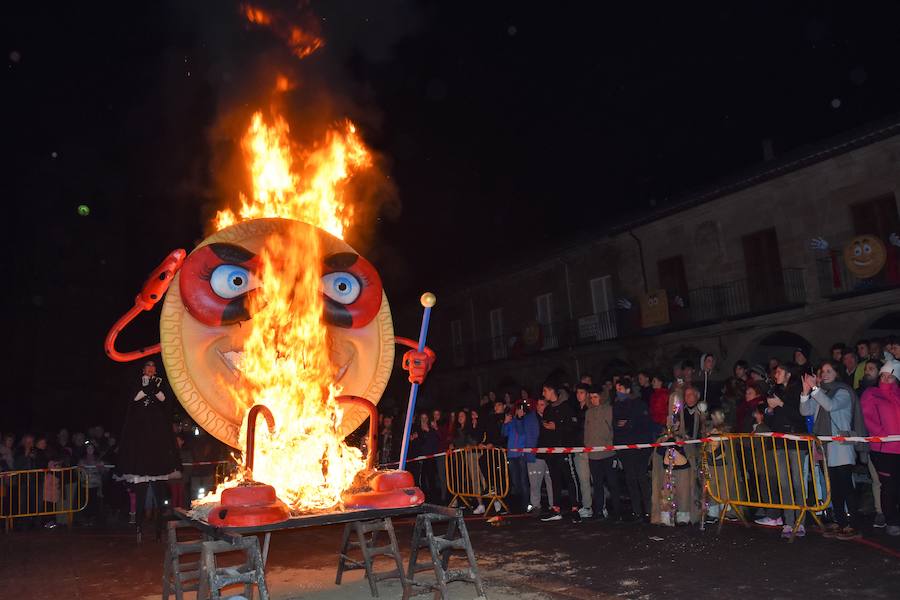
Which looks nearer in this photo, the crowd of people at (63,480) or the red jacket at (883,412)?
the red jacket at (883,412)

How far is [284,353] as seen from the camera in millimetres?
5723

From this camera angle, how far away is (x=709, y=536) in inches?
303

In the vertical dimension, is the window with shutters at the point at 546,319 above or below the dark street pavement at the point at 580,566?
above

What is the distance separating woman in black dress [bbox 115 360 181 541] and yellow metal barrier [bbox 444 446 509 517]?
4539 millimetres

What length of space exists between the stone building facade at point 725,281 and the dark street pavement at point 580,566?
13.8 m

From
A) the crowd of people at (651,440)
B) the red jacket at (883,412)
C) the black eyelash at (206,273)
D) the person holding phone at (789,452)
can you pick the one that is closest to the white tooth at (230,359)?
the black eyelash at (206,273)

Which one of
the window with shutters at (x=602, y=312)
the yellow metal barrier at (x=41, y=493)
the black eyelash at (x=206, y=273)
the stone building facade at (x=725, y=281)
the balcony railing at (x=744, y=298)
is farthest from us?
the window with shutters at (x=602, y=312)

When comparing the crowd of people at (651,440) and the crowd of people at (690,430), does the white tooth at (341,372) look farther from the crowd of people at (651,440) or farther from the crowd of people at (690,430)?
the crowd of people at (690,430)

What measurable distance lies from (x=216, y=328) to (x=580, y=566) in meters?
4.08

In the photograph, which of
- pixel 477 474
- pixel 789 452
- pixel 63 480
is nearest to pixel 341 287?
pixel 789 452

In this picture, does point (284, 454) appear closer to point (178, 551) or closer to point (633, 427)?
point (178, 551)

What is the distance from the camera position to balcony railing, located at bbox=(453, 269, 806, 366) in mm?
20625

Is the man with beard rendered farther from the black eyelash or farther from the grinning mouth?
the black eyelash

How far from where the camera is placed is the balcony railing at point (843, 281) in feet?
58.9
